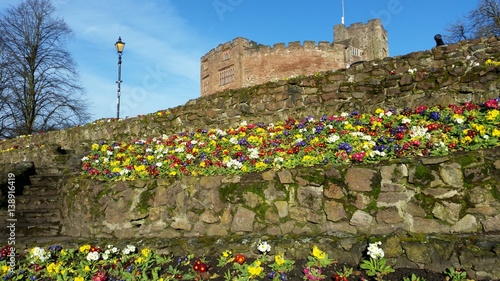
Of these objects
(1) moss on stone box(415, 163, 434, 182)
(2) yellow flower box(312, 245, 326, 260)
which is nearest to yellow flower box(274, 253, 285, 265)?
(2) yellow flower box(312, 245, 326, 260)

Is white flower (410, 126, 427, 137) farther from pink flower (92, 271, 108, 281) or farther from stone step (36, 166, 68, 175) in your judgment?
stone step (36, 166, 68, 175)

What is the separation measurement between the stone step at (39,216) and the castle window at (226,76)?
30.9m

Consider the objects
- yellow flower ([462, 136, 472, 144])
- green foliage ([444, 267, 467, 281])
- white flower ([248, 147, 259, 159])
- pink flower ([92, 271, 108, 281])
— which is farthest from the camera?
white flower ([248, 147, 259, 159])

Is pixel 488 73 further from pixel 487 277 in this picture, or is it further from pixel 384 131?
pixel 487 277

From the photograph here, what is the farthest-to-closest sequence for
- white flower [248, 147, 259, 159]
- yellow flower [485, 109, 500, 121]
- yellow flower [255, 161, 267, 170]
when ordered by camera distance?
white flower [248, 147, 259, 159]
yellow flower [255, 161, 267, 170]
yellow flower [485, 109, 500, 121]

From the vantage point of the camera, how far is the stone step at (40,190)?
7672 mm

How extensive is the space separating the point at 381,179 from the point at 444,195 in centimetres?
65

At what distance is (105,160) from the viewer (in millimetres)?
7852

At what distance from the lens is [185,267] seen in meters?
4.54

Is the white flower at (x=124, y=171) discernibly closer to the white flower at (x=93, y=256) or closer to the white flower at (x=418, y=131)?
the white flower at (x=93, y=256)

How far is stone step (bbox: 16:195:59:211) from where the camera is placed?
7277 mm

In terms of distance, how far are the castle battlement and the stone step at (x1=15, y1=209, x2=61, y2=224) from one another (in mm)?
27513

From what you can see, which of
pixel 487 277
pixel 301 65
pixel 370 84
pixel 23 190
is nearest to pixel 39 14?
pixel 301 65

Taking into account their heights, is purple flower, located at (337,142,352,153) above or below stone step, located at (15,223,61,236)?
above
